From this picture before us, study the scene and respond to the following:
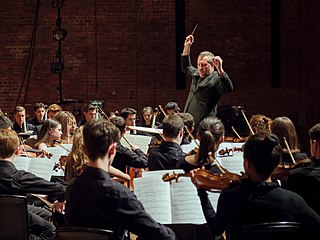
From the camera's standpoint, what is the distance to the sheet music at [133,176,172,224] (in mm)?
3836

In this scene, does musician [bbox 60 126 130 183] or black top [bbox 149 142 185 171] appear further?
black top [bbox 149 142 185 171]

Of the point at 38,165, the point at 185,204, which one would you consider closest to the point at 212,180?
the point at 185,204

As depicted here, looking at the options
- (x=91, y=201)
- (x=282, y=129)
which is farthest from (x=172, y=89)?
(x=91, y=201)

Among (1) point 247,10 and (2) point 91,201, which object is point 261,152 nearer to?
(2) point 91,201

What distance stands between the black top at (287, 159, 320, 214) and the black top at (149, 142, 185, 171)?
130cm

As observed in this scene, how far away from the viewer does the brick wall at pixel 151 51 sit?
39.3ft

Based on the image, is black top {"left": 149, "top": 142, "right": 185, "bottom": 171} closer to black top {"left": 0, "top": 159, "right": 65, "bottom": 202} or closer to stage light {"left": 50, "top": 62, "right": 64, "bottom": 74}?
black top {"left": 0, "top": 159, "right": 65, "bottom": 202}

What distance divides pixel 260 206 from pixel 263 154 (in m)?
0.28

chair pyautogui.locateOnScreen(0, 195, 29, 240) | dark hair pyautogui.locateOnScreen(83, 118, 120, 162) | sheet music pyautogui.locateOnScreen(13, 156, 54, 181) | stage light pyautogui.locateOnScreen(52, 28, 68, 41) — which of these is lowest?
chair pyautogui.locateOnScreen(0, 195, 29, 240)

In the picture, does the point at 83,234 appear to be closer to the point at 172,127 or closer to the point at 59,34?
the point at 172,127

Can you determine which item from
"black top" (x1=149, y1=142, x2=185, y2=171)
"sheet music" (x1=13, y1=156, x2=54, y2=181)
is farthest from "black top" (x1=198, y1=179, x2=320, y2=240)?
"sheet music" (x1=13, y1=156, x2=54, y2=181)

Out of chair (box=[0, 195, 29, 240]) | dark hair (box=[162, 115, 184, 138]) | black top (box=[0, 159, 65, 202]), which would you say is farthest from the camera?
dark hair (box=[162, 115, 184, 138])

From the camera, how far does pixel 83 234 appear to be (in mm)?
3027

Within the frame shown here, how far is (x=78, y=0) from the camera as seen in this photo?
473 inches
